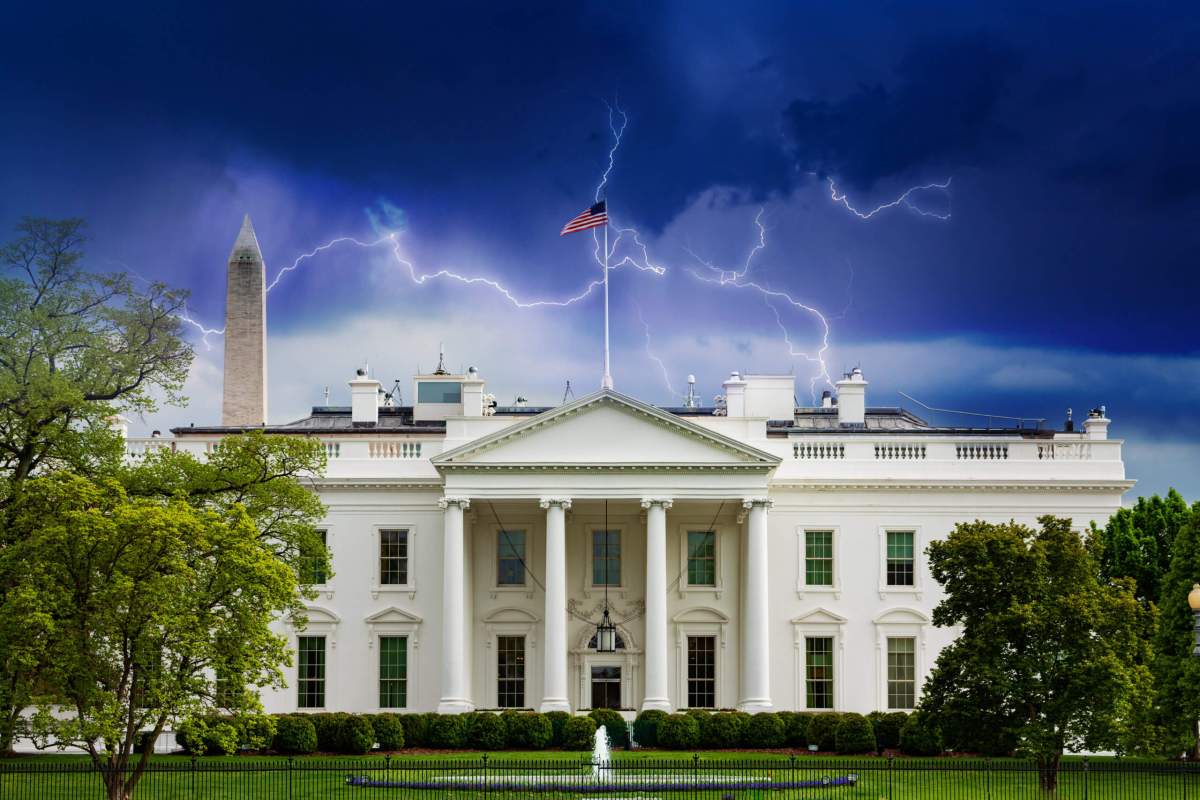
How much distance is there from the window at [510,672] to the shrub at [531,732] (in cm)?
675

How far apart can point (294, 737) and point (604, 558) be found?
1383 cm

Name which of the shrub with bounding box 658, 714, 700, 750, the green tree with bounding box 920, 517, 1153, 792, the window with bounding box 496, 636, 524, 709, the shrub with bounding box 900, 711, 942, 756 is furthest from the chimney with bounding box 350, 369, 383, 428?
the green tree with bounding box 920, 517, 1153, 792

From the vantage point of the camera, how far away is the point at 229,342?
252 ft

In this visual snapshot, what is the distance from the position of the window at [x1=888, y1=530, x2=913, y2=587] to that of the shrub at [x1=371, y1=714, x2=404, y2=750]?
18.1m

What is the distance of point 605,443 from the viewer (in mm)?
59281

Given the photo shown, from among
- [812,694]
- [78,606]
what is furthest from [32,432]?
[812,694]

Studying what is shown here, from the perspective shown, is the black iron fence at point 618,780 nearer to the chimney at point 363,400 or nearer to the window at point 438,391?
the chimney at point 363,400

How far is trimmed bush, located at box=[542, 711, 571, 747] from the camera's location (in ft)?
181

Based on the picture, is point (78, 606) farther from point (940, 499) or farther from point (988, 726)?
point (940, 499)

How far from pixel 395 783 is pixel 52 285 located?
1655 cm

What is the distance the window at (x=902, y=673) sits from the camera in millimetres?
60781

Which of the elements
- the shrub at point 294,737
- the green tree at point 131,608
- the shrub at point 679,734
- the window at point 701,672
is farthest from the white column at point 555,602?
the green tree at point 131,608

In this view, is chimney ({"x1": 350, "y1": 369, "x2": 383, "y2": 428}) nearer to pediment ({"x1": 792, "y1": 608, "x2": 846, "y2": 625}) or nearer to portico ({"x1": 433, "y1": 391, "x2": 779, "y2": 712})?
portico ({"x1": 433, "y1": 391, "x2": 779, "y2": 712})

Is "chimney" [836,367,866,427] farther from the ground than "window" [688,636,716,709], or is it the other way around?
"chimney" [836,367,866,427]
